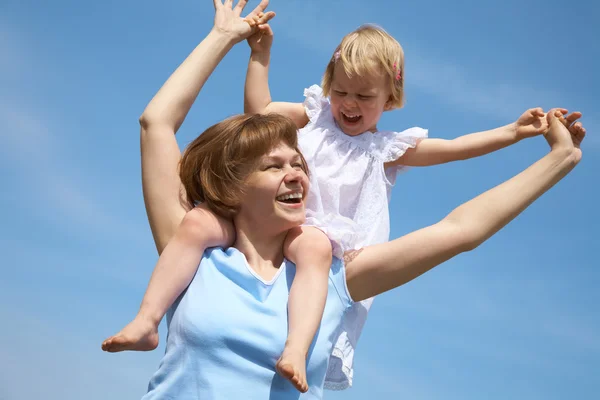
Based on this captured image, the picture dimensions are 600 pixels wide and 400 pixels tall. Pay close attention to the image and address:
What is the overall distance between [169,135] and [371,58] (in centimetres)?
154

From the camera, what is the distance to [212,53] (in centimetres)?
345

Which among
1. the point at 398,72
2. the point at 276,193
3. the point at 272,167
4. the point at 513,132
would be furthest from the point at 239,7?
the point at 513,132

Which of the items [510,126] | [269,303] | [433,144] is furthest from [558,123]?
[269,303]

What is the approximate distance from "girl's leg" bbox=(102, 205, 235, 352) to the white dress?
926mm

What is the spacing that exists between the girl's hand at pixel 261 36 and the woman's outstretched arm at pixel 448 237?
62.1 inches

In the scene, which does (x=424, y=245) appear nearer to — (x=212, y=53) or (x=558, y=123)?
(x=558, y=123)

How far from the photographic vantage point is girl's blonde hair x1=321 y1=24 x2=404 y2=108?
13.7 feet

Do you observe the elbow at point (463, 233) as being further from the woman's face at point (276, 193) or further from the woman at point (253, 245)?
the woman's face at point (276, 193)

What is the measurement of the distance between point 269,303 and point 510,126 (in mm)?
1966

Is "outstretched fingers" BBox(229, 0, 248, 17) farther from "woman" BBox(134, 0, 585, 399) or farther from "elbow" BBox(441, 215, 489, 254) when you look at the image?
"elbow" BBox(441, 215, 489, 254)

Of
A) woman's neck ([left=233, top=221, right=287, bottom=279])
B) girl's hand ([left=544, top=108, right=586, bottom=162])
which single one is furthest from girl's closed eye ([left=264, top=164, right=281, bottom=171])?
girl's hand ([left=544, top=108, right=586, bottom=162])

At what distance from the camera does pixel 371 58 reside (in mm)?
4207

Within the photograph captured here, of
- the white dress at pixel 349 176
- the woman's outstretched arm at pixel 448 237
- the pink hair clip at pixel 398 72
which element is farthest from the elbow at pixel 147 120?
the pink hair clip at pixel 398 72

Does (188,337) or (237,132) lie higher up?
(237,132)
